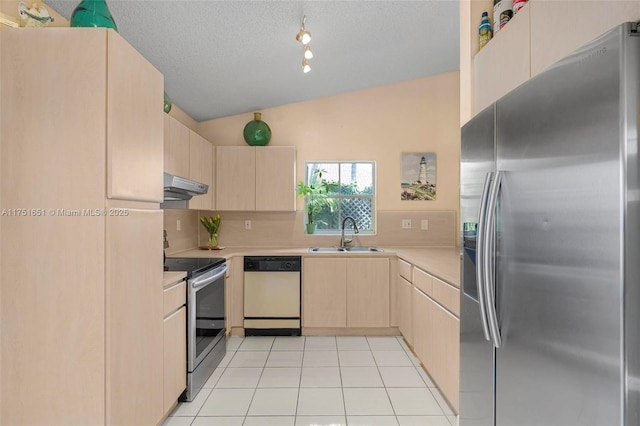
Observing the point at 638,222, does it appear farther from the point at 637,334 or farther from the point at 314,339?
the point at 314,339

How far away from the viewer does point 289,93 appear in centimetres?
377

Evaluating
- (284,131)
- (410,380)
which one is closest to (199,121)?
(284,131)

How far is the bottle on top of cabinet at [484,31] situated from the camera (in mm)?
1753

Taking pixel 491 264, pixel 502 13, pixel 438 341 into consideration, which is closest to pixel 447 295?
pixel 438 341

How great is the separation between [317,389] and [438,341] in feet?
2.94

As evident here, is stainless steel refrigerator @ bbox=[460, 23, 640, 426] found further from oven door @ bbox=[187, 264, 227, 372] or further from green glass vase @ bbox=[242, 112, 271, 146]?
green glass vase @ bbox=[242, 112, 271, 146]

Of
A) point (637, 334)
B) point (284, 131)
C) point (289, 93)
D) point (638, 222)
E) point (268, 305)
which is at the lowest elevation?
point (268, 305)

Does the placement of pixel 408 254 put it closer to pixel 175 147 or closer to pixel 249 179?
pixel 249 179

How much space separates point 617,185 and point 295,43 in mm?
2432

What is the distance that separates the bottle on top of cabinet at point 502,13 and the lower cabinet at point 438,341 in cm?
149

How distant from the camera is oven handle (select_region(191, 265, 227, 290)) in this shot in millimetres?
2327

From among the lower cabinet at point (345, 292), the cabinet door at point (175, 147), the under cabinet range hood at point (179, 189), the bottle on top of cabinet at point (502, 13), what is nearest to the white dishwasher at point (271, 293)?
the lower cabinet at point (345, 292)

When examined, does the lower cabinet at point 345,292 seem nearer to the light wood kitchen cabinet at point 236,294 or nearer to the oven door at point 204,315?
the light wood kitchen cabinet at point 236,294

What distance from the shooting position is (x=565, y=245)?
36.4 inches
